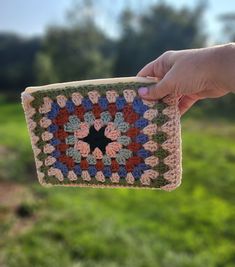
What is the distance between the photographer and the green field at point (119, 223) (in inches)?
165

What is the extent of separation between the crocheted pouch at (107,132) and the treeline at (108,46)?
49.2 feet

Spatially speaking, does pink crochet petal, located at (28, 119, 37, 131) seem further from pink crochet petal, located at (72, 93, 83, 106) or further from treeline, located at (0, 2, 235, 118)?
treeline, located at (0, 2, 235, 118)

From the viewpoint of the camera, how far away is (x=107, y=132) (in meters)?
1.10

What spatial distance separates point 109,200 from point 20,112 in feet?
44.6

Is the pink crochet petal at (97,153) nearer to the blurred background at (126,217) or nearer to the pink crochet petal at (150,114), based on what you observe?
the pink crochet petal at (150,114)

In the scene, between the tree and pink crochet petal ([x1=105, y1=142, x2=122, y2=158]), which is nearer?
pink crochet petal ([x1=105, y1=142, x2=122, y2=158])

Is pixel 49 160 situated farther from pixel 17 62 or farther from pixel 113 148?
pixel 17 62

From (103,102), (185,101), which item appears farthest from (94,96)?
(185,101)

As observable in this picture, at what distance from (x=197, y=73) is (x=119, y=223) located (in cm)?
425

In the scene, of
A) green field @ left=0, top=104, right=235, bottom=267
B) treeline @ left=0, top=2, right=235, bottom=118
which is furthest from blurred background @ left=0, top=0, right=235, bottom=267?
treeline @ left=0, top=2, right=235, bottom=118

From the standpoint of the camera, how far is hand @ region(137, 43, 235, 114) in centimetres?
94

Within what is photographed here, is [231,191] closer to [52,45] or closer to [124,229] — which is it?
[124,229]

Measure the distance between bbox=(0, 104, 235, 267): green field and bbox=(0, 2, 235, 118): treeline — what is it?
9699 millimetres

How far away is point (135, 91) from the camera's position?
3.44 feet
